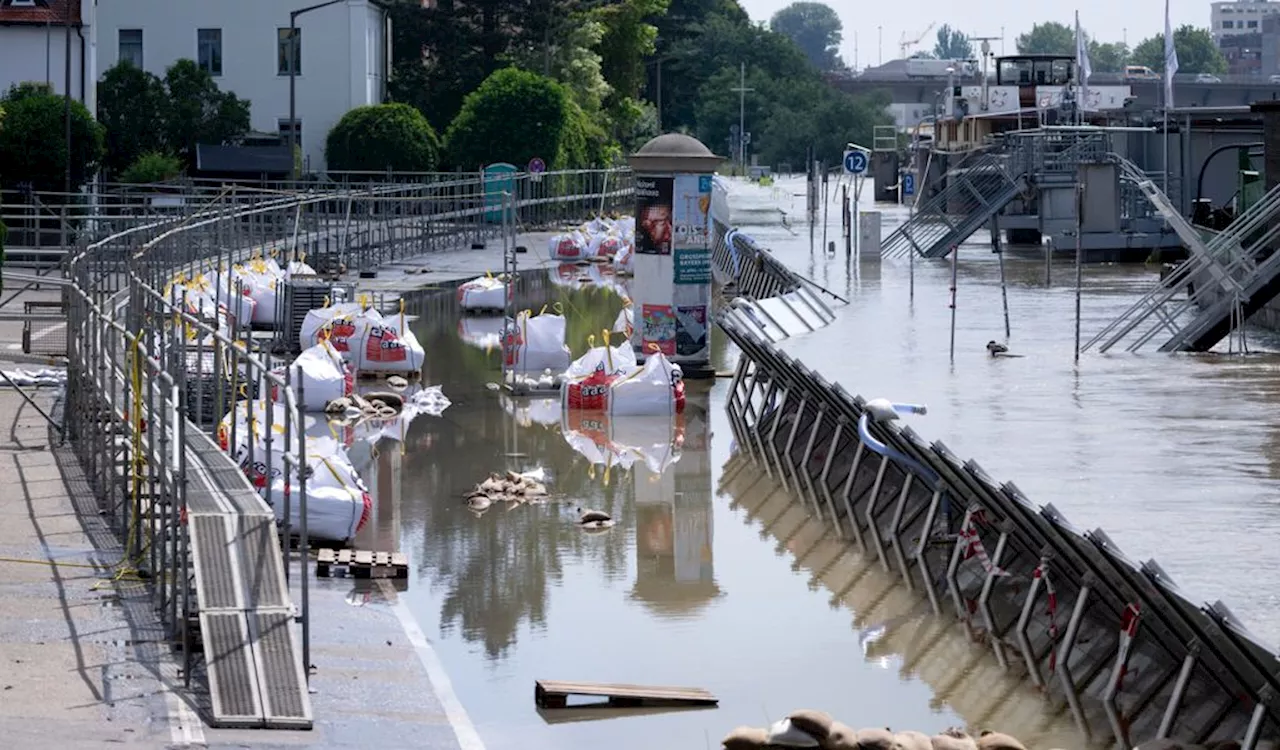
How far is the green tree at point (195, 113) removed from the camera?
221ft

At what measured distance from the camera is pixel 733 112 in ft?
511

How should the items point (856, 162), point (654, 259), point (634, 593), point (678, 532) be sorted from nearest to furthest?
point (634, 593) → point (678, 532) → point (654, 259) → point (856, 162)

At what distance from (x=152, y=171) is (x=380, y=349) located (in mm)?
34864

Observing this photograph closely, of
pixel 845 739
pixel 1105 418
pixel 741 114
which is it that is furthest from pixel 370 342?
pixel 741 114

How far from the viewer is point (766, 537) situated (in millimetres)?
18094

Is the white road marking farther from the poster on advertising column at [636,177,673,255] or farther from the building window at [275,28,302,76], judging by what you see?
the building window at [275,28,302,76]

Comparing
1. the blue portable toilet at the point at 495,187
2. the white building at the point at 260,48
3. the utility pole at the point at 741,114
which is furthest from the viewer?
the utility pole at the point at 741,114

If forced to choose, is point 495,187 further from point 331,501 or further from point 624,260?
point 331,501

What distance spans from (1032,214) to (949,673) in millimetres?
43851

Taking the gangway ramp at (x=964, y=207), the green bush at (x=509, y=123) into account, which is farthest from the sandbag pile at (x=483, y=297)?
the green bush at (x=509, y=123)

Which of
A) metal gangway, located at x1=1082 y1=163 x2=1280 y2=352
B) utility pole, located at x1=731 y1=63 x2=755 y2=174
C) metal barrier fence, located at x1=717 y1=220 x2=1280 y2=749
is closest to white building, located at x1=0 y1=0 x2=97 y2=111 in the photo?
metal gangway, located at x1=1082 y1=163 x2=1280 y2=352

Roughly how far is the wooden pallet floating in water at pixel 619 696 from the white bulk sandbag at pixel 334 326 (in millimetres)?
15735

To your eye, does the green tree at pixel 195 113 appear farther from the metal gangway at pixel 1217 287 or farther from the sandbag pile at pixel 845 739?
the sandbag pile at pixel 845 739

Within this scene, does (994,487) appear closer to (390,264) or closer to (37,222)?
(37,222)
